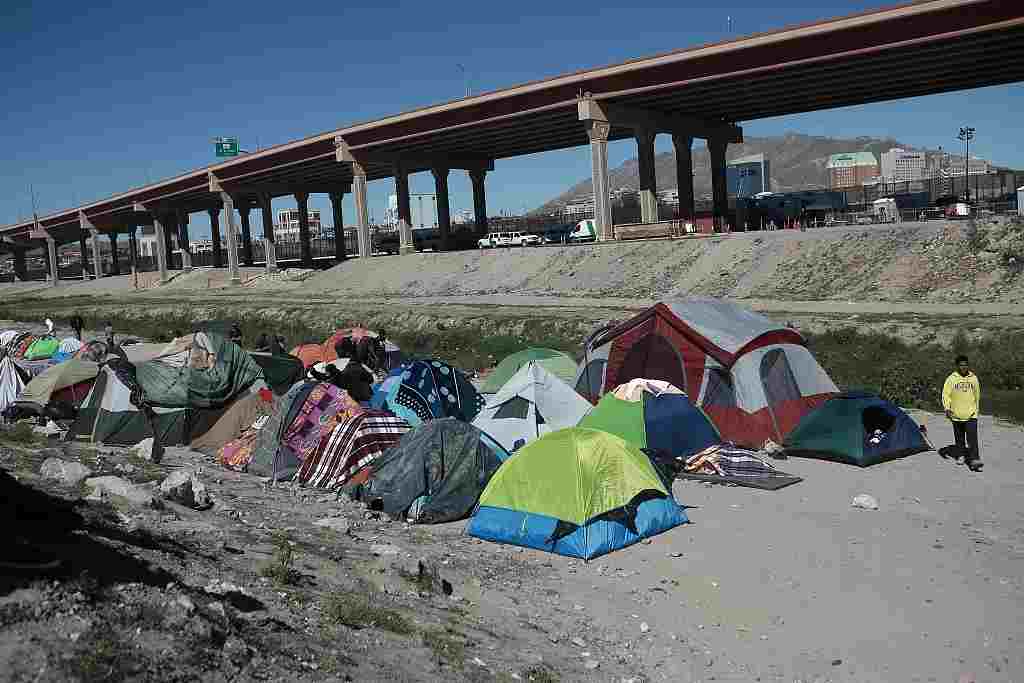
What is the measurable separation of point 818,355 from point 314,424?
1391 centimetres

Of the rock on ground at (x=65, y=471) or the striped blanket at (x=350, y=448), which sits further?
the striped blanket at (x=350, y=448)

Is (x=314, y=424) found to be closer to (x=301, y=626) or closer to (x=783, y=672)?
(x=301, y=626)

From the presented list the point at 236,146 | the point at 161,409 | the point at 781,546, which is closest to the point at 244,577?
the point at 781,546

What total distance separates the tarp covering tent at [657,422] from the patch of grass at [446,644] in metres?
6.59

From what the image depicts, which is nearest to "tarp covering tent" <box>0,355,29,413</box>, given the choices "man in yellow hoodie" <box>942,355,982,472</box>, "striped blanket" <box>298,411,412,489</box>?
"striped blanket" <box>298,411,412,489</box>

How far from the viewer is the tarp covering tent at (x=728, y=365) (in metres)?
14.6

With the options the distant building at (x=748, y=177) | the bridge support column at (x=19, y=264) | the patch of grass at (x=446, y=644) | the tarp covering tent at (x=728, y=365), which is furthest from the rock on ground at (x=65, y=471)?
the bridge support column at (x=19, y=264)

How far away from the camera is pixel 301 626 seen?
255 inches

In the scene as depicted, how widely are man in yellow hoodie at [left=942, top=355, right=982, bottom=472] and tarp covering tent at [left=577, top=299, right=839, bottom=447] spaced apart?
251 centimetres

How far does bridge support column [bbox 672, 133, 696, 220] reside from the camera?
51781mm

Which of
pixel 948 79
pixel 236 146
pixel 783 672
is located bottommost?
pixel 783 672

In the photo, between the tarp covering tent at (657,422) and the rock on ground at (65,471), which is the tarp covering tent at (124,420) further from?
the tarp covering tent at (657,422)

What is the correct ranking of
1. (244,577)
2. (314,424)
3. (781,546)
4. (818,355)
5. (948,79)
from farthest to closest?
(948,79) < (818,355) < (314,424) < (781,546) < (244,577)

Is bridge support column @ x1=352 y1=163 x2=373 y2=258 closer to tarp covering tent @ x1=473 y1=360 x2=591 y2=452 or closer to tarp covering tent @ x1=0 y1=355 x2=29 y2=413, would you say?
tarp covering tent @ x1=0 y1=355 x2=29 y2=413
